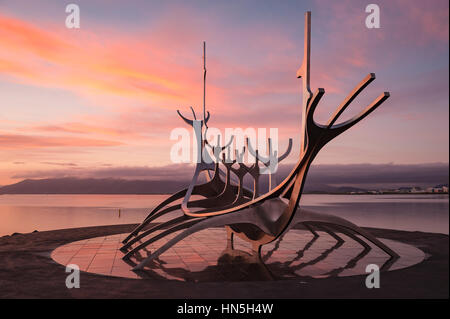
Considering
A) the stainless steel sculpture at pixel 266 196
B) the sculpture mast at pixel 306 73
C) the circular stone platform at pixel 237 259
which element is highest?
the sculpture mast at pixel 306 73

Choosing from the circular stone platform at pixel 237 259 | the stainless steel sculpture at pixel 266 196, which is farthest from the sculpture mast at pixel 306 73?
the circular stone platform at pixel 237 259

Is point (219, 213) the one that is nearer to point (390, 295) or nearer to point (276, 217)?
point (276, 217)

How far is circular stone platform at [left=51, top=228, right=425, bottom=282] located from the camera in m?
10.6

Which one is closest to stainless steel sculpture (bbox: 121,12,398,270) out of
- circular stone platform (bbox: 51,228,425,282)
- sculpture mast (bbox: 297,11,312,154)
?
sculpture mast (bbox: 297,11,312,154)

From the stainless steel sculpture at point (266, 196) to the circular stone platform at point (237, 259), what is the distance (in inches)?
23.3

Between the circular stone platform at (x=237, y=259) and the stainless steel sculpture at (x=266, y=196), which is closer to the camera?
the stainless steel sculpture at (x=266, y=196)

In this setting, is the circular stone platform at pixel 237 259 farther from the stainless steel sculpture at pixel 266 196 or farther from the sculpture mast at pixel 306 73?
the sculpture mast at pixel 306 73

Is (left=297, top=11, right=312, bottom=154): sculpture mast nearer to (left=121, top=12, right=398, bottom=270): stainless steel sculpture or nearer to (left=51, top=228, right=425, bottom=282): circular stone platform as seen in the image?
(left=121, top=12, right=398, bottom=270): stainless steel sculpture

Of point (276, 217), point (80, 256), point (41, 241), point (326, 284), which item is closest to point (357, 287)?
point (326, 284)

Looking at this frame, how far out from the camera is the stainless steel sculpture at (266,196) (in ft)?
32.6

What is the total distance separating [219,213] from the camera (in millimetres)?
12195

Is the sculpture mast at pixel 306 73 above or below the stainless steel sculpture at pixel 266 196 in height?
above

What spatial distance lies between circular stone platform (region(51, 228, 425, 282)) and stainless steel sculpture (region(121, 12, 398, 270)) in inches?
23.3

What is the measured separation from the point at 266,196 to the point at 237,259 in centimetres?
251
